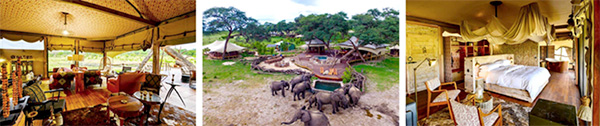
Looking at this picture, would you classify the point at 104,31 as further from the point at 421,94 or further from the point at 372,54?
the point at 372,54

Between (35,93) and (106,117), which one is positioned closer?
(35,93)

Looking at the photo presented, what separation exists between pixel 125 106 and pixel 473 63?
2192 millimetres

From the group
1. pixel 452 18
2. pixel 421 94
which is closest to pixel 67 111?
pixel 421 94

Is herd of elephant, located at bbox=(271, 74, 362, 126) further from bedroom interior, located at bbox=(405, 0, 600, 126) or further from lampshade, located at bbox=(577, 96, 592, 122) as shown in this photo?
lampshade, located at bbox=(577, 96, 592, 122)

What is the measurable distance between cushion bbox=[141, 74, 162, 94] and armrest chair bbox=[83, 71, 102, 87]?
330 millimetres

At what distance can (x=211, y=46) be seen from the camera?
97.9 inches

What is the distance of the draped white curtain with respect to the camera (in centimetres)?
80

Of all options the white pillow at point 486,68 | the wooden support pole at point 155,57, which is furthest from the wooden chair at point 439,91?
the wooden support pole at point 155,57

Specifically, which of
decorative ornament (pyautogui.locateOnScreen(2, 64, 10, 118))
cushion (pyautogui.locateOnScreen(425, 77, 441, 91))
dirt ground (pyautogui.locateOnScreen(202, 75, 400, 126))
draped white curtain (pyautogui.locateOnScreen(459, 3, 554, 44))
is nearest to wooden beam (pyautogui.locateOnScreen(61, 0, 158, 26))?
decorative ornament (pyautogui.locateOnScreen(2, 64, 10, 118))

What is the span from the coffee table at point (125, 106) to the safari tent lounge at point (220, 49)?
1156mm

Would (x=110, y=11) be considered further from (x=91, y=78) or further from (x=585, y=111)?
(x=585, y=111)

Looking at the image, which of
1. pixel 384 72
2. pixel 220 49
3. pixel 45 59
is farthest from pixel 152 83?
pixel 384 72

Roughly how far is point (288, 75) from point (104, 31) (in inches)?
71.9

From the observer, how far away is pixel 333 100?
2.35 metres
